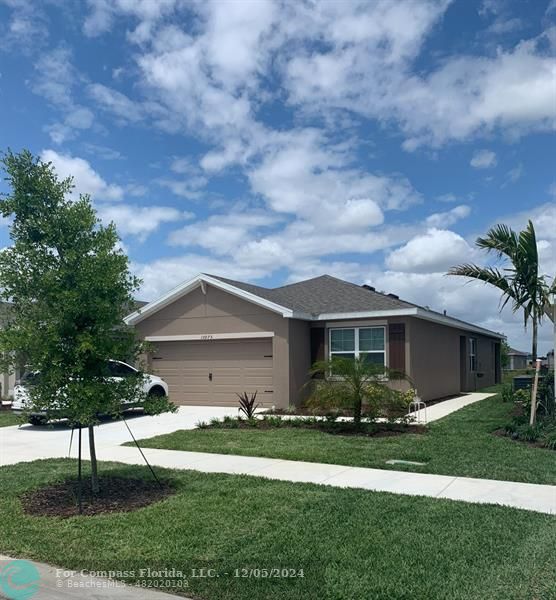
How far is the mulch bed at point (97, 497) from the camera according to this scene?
6.57 meters

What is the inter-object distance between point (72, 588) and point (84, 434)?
1020 centimetres

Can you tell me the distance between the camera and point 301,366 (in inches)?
679

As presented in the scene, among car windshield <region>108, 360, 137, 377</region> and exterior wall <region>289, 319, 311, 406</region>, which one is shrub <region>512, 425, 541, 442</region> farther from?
car windshield <region>108, 360, 137, 377</region>

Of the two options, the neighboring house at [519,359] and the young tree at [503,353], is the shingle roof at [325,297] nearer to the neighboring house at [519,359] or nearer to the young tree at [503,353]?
the young tree at [503,353]

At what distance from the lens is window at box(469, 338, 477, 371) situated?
25.1 meters

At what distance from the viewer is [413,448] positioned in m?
9.99

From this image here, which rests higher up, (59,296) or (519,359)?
(59,296)

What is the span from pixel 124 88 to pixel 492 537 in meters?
11.3

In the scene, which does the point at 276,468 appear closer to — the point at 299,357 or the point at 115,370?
the point at 115,370

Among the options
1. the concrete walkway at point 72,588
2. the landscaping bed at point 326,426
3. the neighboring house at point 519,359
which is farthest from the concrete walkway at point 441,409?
the neighboring house at point 519,359

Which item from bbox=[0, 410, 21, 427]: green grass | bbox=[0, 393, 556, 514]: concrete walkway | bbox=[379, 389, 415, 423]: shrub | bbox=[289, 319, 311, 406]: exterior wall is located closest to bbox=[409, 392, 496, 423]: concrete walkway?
bbox=[0, 393, 556, 514]: concrete walkway

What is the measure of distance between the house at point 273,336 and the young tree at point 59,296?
9.87 m

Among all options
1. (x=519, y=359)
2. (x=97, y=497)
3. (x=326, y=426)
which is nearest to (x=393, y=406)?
(x=326, y=426)

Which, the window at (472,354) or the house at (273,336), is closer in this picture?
the house at (273,336)
